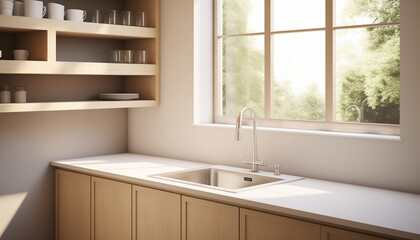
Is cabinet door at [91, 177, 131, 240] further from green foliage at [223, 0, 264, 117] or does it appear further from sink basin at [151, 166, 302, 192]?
green foliage at [223, 0, 264, 117]

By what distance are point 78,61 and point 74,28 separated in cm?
48

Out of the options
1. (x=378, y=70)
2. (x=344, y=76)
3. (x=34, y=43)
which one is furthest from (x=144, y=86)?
(x=378, y=70)

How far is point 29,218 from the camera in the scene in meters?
3.95

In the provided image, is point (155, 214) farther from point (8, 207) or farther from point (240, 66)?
point (240, 66)

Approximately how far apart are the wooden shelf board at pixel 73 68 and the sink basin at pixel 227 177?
93 centimetres

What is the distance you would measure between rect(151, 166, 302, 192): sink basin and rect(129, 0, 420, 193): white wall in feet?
0.49

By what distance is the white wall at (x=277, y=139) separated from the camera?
9.32 ft

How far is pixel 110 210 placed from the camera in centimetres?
360

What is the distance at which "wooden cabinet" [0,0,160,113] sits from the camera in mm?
3518

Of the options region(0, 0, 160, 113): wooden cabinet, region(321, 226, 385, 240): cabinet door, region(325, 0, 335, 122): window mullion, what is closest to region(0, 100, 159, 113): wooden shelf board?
region(0, 0, 160, 113): wooden cabinet

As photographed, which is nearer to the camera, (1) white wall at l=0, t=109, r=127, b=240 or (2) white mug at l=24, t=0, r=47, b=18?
(2) white mug at l=24, t=0, r=47, b=18

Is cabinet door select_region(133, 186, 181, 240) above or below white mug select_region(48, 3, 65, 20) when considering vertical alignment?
below

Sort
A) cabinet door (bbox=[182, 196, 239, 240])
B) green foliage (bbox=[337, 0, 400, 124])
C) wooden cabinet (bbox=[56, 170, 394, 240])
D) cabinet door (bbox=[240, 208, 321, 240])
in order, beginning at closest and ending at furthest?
cabinet door (bbox=[240, 208, 321, 240])
wooden cabinet (bbox=[56, 170, 394, 240])
cabinet door (bbox=[182, 196, 239, 240])
green foliage (bbox=[337, 0, 400, 124])

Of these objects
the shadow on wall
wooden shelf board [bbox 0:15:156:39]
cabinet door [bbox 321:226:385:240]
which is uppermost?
wooden shelf board [bbox 0:15:156:39]
